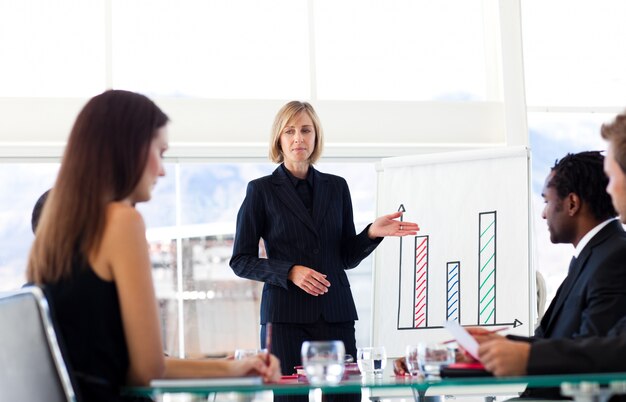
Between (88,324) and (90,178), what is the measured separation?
0.31 meters

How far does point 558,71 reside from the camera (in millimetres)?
6820

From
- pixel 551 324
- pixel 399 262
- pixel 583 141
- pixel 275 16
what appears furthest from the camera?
pixel 583 141

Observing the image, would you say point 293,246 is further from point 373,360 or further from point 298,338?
point 373,360

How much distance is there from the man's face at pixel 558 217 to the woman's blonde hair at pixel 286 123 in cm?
154

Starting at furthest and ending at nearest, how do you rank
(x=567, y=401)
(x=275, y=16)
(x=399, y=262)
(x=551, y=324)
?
(x=275, y=16) → (x=399, y=262) → (x=551, y=324) → (x=567, y=401)

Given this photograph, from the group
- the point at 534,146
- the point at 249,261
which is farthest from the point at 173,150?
the point at 534,146

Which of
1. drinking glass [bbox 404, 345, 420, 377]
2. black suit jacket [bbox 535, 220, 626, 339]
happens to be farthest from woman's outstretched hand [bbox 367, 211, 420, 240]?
drinking glass [bbox 404, 345, 420, 377]

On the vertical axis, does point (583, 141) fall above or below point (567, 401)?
above

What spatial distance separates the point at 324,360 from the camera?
210 centimetres

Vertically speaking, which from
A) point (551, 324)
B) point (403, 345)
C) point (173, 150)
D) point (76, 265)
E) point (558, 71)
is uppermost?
point (558, 71)

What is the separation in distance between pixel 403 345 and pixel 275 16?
104 inches

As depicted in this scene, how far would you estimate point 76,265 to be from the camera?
6.45ft

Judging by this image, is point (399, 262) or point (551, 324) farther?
point (399, 262)

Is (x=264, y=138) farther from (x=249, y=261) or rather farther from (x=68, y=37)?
(x=249, y=261)
